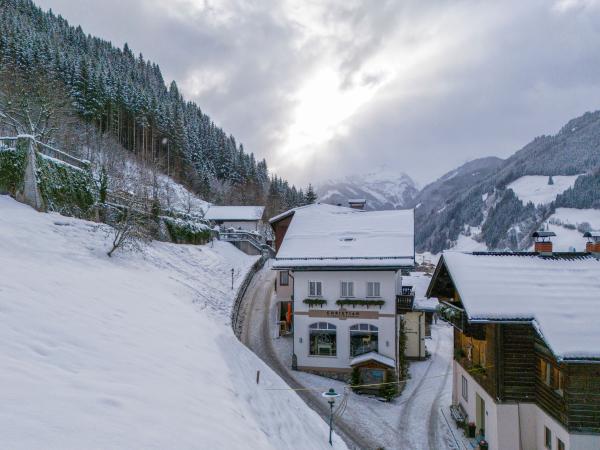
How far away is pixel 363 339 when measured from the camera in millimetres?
26375

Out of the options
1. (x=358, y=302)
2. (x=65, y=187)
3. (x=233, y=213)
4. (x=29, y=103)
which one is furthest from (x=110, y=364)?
(x=233, y=213)

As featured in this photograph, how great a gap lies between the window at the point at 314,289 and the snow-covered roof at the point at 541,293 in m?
11.3

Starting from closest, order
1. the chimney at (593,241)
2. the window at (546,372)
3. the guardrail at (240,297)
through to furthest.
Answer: the window at (546,372) < the chimney at (593,241) < the guardrail at (240,297)

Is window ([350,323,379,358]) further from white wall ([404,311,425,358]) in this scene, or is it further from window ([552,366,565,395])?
window ([552,366,565,395])

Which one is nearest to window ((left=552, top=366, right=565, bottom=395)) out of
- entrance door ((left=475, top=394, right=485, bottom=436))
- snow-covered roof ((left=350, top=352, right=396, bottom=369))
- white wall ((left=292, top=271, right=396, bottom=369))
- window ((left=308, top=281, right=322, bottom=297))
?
entrance door ((left=475, top=394, right=485, bottom=436))

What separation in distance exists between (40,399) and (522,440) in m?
17.7

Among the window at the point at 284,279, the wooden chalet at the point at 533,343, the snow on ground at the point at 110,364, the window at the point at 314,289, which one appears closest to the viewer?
the snow on ground at the point at 110,364

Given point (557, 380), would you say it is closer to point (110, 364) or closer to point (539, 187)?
point (110, 364)

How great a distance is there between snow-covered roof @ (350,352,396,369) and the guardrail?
8813 millimetres

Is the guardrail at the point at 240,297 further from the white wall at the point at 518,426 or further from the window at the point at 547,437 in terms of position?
the window at the point at 547,437

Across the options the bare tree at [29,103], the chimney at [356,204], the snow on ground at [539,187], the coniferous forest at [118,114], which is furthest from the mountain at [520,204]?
the bare tree at [29,103]

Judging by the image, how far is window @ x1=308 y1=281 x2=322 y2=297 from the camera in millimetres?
27578

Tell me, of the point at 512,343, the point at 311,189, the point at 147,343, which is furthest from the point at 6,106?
the point at 311,189

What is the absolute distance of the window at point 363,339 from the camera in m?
26.1
